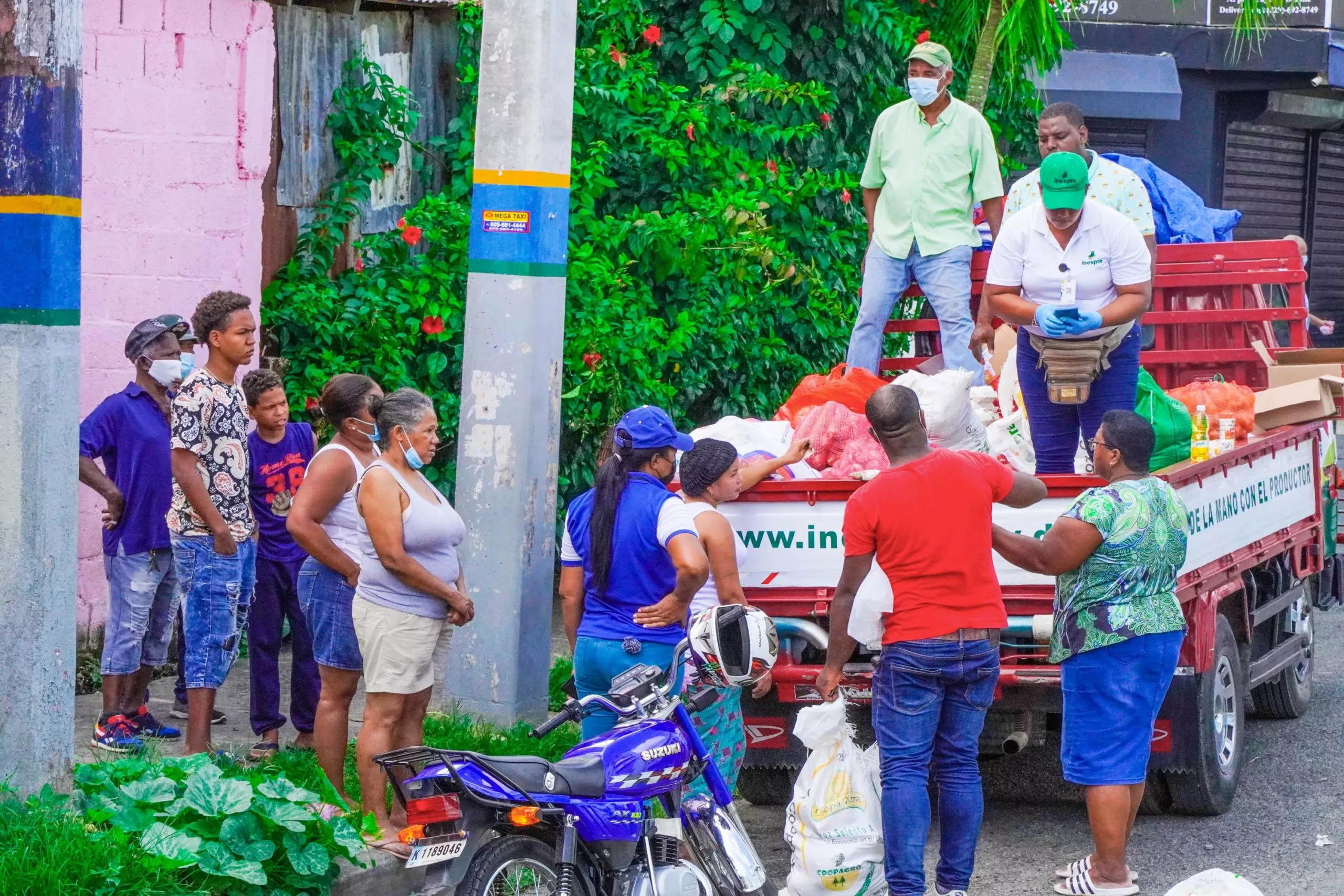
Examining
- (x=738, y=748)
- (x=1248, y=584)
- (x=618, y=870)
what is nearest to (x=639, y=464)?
(x=738, y=748)

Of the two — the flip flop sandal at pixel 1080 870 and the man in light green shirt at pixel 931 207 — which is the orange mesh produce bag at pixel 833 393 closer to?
the man in light green shirt at pixel 931 207

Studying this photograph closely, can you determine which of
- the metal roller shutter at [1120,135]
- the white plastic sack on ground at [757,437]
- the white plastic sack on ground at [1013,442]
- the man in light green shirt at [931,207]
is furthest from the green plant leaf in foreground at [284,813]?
the metal roller shutter at [1120,135]

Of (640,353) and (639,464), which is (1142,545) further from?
(640,353)

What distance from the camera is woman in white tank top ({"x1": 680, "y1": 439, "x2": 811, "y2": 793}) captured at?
5.75 meters

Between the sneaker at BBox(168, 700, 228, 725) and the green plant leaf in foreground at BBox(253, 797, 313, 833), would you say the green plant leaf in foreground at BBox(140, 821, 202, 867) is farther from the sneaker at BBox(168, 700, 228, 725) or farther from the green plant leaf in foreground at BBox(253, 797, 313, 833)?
the sneaker at BBox(168, 700, 228, 725)

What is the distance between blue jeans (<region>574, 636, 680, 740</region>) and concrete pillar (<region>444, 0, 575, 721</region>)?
1.40 metres

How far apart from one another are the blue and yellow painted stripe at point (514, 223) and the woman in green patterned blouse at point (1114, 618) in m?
2.45

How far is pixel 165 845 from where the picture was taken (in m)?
4.91

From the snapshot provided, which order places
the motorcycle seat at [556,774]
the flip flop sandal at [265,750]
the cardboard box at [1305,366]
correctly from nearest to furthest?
the motorcycle seat at [556,774], the flip flop sandal at [265,750], the cardboard box at [1305,366]

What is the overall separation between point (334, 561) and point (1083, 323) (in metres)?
3.10

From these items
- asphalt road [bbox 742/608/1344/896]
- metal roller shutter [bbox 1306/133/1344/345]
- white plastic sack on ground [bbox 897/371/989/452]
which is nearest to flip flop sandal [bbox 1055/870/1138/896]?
asphalt road [bbox 742/608/1344/896]

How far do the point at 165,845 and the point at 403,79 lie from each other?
590 centimetres

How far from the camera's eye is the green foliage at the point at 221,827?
4961mm

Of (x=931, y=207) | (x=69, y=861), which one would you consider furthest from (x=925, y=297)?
(x=69, y=861)
